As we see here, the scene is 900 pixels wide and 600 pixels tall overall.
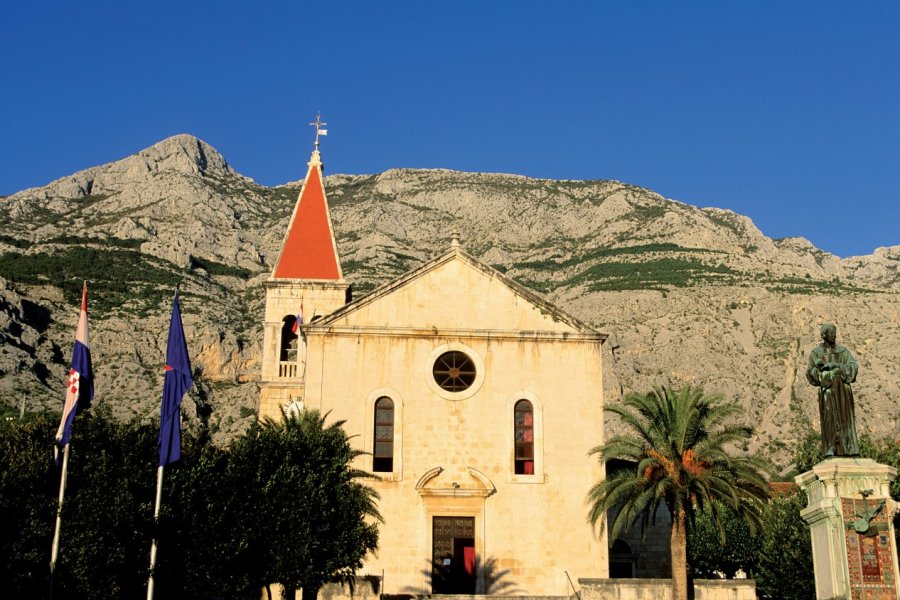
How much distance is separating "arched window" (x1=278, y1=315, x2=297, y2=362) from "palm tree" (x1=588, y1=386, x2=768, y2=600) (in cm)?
1648

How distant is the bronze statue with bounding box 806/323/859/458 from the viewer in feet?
55.1

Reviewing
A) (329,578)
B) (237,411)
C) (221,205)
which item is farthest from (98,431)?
(221,205)

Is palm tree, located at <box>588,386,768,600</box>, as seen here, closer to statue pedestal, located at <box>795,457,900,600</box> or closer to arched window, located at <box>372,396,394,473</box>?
arched window, located at <box>372,396,394,473</box>

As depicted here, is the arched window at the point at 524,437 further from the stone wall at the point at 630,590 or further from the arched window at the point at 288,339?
the arched window at the point at 288,339

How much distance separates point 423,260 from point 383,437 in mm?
84111

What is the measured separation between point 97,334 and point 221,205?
43.2 m

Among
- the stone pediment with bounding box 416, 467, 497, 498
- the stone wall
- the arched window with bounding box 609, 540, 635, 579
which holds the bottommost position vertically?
the stone wall

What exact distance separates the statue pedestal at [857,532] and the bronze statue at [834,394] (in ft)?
1.16

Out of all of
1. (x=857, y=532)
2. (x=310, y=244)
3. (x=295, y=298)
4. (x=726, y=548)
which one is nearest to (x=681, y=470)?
(x=857, y=532)

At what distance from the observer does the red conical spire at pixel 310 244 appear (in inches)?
1583

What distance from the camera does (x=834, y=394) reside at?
17.1 m

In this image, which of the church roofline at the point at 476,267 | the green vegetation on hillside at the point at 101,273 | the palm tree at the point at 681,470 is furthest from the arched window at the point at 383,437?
the green vegetation on hillside at the point at 101,273

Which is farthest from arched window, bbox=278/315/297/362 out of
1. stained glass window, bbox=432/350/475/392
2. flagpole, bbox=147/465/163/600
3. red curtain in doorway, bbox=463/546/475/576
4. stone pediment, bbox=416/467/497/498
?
flagpole, bbox=147/465/163/600

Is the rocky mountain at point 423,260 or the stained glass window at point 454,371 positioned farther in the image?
the rocky mountain at point 423,260
